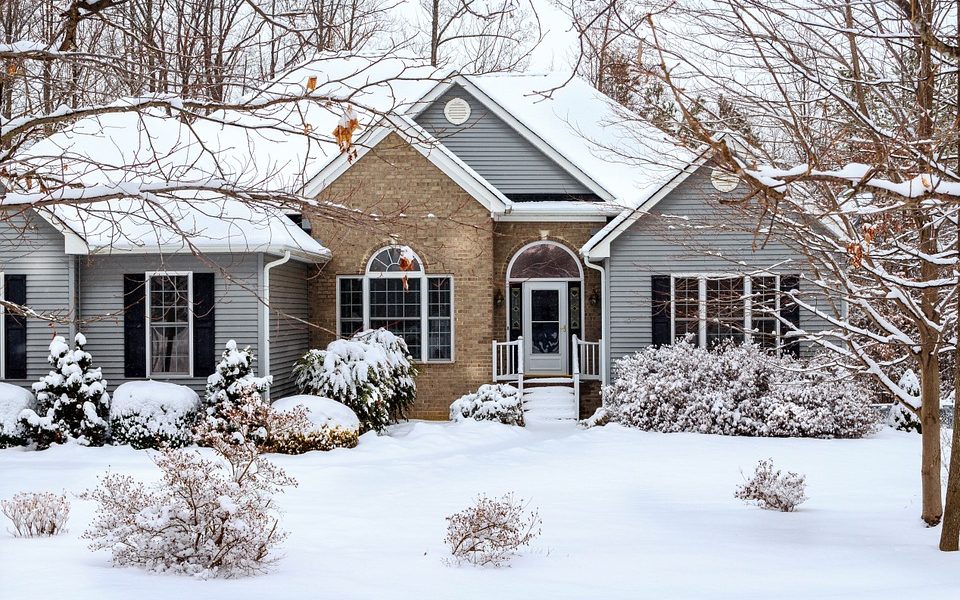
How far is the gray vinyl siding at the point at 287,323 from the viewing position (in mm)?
17234

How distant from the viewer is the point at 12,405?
1543 cm

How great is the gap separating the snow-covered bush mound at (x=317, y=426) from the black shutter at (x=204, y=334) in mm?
2153

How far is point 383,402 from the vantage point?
1644cm

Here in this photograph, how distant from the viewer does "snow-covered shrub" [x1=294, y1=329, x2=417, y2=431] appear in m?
16.0

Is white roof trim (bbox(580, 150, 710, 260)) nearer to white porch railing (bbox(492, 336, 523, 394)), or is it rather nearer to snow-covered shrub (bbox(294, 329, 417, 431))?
white porch railing (bbox(492, 336, 523, 394))

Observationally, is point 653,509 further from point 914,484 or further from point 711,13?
point 711,13

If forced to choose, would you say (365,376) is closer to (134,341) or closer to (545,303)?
(134,341)

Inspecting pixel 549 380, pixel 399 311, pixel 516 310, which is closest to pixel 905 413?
pixel 549 380

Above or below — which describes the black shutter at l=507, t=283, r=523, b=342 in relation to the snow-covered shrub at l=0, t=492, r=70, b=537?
above

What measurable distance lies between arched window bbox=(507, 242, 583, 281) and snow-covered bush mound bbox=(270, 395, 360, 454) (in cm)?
586

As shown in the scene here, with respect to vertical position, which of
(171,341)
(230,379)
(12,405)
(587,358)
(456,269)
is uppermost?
(456,269)

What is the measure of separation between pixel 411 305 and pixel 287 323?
8.28 feet

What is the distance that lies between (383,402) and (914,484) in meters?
8.31

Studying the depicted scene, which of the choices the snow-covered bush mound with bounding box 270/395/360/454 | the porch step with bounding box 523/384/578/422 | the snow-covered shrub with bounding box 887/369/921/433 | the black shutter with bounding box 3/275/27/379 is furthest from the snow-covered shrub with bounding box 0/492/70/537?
the snow-covered shrub with bounding box 887/369/921/433
